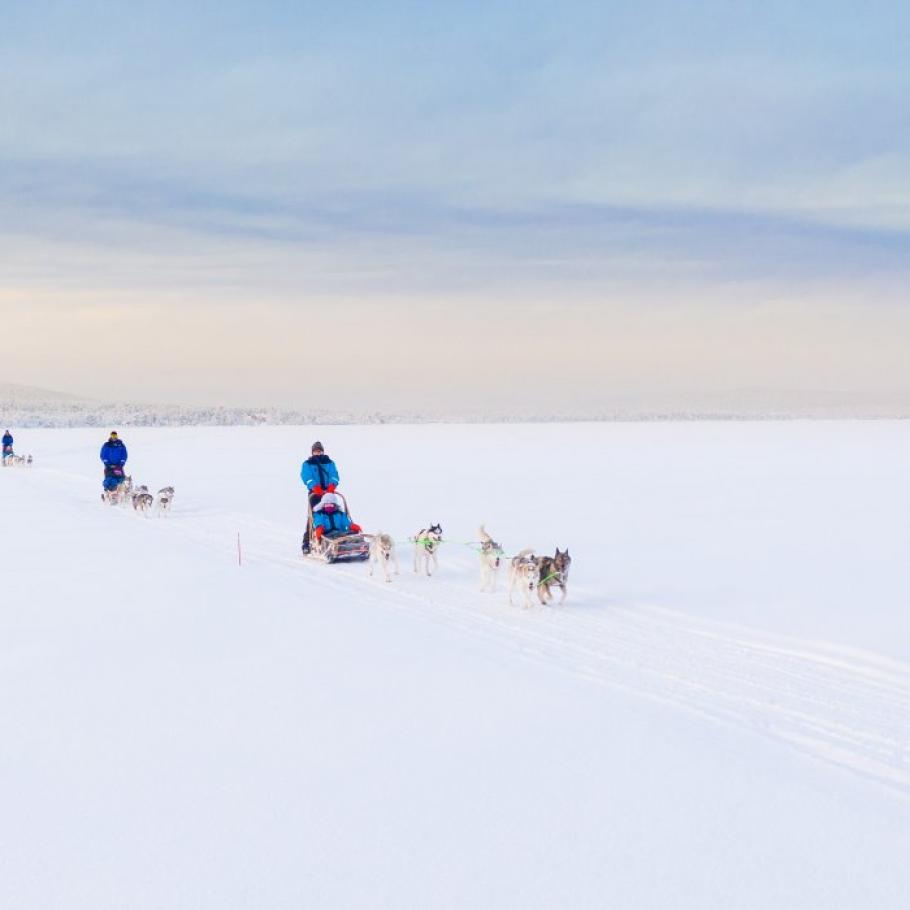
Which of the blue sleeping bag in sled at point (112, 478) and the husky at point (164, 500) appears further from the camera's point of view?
the blue sleeping bag in sled at point (112, 478)

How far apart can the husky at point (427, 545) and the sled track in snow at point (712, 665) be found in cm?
39

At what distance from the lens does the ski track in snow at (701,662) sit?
16.5ft

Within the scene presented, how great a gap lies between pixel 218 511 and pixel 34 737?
37.8 ft

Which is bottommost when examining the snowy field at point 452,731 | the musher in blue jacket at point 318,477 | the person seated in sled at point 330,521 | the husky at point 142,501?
the husky at point 142,501

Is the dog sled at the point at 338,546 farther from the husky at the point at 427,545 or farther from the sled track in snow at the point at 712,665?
the sled track in snow at the point at 712,665

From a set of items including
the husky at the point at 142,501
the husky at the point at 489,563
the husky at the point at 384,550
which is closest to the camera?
the husky at the point at 489,563

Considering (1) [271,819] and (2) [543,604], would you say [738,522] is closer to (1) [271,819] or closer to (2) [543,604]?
(2) [543,604]

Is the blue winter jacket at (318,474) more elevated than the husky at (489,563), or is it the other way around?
the blue winter jacket at (318,474)

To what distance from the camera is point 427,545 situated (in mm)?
9891

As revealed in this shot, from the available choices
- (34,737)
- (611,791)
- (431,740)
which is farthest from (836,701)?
(34,737)

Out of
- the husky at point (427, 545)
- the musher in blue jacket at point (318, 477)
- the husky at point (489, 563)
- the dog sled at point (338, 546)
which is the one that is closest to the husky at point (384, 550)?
the husky at point (427, 545)

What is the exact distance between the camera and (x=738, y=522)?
14.4 meters

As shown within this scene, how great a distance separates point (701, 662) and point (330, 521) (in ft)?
18.1

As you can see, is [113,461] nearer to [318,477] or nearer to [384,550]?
[318,477]
